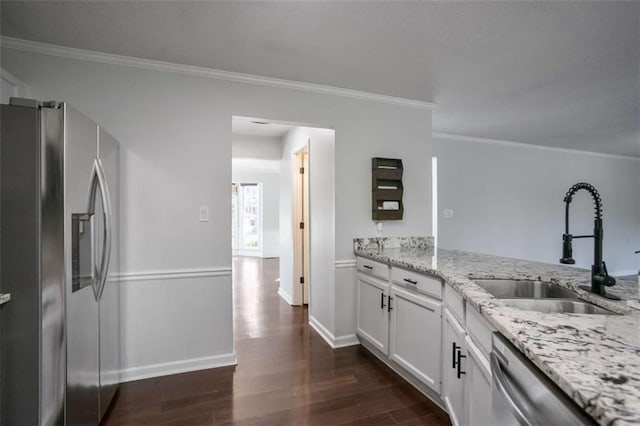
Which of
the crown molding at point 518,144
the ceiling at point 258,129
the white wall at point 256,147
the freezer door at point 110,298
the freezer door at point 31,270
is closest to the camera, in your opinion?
the freezer door at point 31,270

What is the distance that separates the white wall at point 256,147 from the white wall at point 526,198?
7.98 feet

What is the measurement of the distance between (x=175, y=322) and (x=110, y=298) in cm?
58

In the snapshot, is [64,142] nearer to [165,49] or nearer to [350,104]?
[165,49]

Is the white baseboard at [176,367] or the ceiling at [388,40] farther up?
the ceiling at [388,40]

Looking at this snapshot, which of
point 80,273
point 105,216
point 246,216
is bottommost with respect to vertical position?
point 80,273

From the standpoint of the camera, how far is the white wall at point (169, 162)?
2275 millimetres

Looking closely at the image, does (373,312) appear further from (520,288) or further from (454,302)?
(520,288)

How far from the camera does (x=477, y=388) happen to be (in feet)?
4.53

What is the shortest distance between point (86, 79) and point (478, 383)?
3.10 meters

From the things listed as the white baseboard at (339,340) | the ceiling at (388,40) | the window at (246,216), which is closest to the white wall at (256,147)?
the ceiling at (388,40)

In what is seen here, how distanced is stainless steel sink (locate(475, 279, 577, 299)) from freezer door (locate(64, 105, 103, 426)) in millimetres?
2170

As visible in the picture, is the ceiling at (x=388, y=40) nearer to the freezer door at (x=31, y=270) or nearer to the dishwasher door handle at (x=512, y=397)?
the freezer door at (x=31, y=270)

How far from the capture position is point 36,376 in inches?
54.1

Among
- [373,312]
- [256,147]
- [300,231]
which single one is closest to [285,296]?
[300,231]
